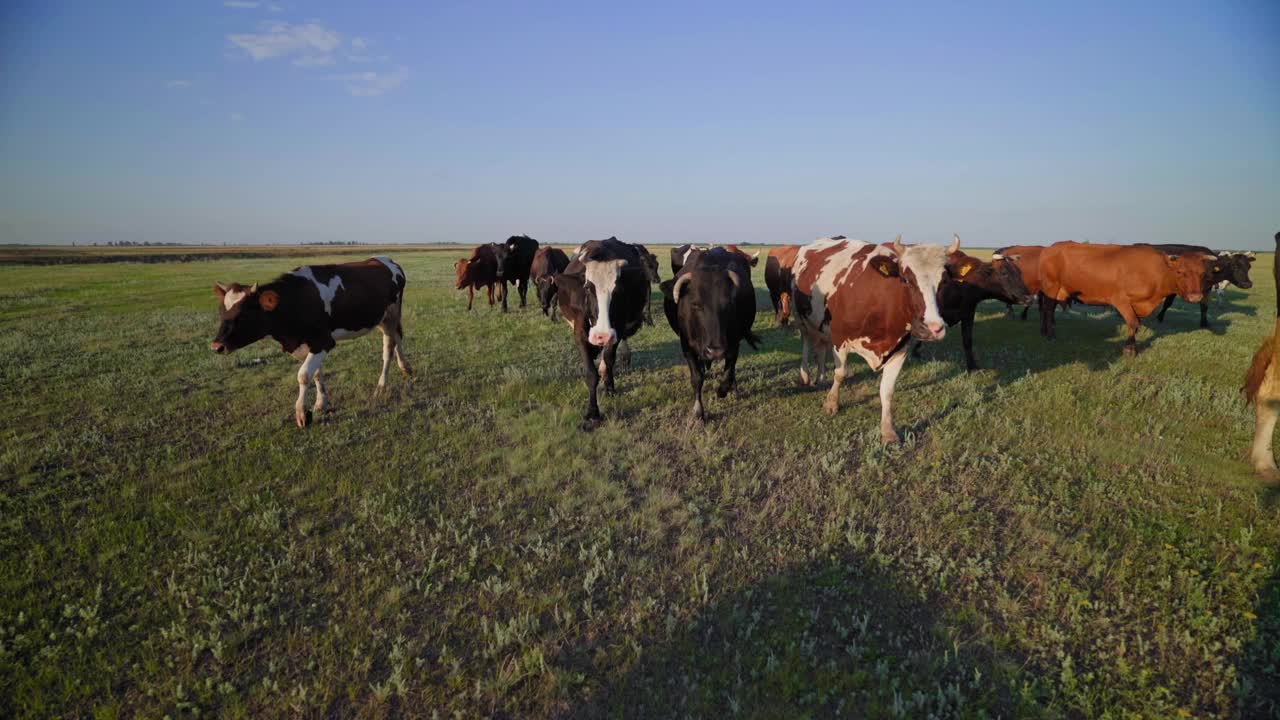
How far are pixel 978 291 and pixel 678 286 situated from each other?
6.57 m

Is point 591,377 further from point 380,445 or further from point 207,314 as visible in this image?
point 207,314

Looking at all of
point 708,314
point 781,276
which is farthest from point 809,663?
point 781,276

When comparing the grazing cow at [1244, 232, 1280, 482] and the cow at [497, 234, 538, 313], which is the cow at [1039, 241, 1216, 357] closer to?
the grazing cow at [1244, 232, 1280, 482]

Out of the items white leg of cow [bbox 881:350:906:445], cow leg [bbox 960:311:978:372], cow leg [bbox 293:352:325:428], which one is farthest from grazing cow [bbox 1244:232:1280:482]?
cow leg [bbox 293:352:325:428]

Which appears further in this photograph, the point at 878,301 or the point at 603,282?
the point at 603,282

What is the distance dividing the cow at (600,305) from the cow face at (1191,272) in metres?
11.5

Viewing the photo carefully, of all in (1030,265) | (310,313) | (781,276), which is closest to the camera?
(310,313)

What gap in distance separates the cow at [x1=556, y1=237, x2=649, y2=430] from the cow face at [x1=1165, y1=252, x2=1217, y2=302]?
1153 centimetres

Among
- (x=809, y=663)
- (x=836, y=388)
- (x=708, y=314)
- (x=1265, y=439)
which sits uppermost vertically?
(x=708, y=314)

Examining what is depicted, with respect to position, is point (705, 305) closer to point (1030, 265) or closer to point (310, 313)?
point (310, 313)

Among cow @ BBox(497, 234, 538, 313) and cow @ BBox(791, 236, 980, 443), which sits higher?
cow @ BBox(497, 234, 538, 313)

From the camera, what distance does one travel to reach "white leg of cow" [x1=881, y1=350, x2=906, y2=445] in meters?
6.60

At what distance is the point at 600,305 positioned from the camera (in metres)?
7.06

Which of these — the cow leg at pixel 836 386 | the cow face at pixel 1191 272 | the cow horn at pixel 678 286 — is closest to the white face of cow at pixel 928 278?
the cow leg at pixel 836 386
